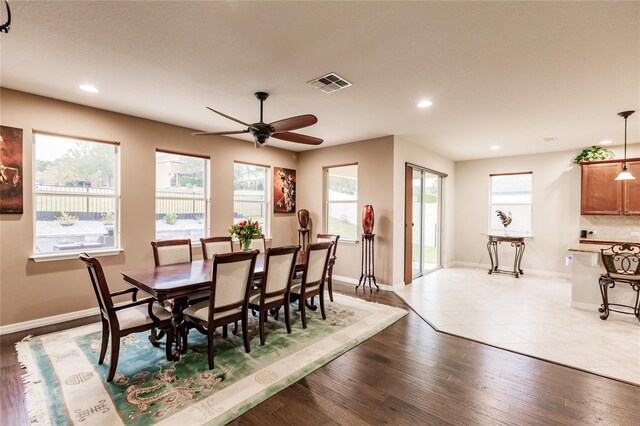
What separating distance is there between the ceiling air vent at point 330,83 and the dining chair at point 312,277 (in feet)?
5.85

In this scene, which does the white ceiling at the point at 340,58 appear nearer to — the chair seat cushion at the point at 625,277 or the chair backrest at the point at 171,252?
the chair backrest at the point at 171,252

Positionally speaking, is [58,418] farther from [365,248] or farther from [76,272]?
[365,248]

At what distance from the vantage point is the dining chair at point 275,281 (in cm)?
303

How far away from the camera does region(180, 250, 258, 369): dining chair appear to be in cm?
253

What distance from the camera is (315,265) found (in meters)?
3.62

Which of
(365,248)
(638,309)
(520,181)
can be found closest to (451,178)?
(520,181)

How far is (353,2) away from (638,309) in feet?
16.8

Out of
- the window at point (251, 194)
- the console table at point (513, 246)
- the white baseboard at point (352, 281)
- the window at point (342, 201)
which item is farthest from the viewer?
the console table at point (513, 246)

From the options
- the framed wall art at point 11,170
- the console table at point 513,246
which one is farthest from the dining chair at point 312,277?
the console table at point 513,246

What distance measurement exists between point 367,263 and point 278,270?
8.89 ft

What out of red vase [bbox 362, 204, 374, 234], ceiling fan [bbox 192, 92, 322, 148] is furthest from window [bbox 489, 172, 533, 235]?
ceiling fan [bbox 192, 92, 322, 148]

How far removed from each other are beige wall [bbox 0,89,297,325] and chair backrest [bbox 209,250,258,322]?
8.02 ft

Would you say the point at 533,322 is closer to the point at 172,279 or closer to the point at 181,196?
the point at 172,279

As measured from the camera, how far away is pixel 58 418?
1947 millimetres
